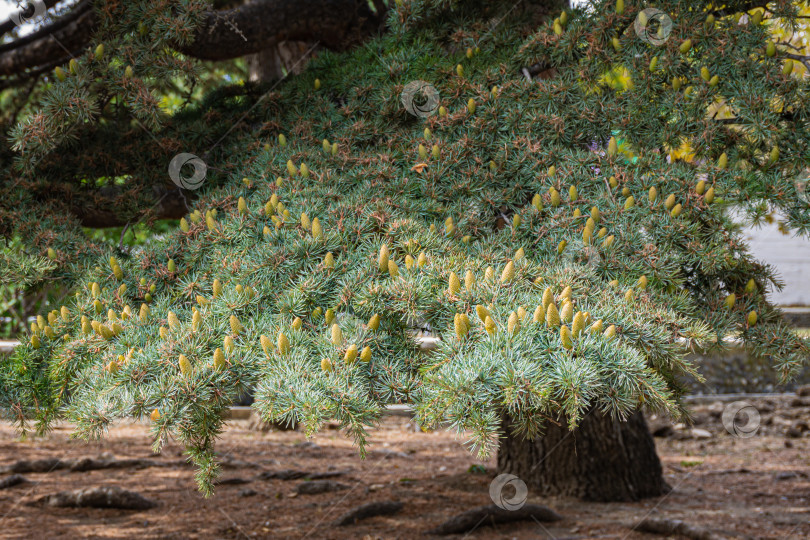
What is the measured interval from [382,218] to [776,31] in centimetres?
248

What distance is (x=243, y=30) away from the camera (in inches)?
185

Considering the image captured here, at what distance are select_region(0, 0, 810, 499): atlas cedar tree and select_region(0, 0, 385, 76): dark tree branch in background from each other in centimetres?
9

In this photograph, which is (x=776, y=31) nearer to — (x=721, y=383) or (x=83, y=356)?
(x=83, y=356)

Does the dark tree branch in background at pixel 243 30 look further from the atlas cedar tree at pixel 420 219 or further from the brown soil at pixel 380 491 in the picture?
the brown soil at pixel 380 491

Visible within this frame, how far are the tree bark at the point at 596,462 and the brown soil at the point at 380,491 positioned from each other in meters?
0.13

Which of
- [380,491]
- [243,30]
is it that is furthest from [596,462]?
[243,30]

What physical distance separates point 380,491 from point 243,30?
12.9 ft

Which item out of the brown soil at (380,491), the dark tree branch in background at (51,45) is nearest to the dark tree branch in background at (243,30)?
the dark tree branch in background at (51,45)

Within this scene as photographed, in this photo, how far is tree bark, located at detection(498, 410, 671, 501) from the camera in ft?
17.9

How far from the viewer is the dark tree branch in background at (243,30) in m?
4.19

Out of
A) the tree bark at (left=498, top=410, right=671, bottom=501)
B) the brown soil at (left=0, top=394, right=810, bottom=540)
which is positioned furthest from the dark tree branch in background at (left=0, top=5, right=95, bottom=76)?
the tree bark at (left=498, top=410, right=671, bottom=501)

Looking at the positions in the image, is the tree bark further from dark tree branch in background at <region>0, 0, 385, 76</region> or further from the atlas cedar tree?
dark tree branch in background at <region>0, 0, 385, 76</region>

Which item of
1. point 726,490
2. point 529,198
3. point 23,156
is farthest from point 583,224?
point 726,490

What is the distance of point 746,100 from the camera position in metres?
3.39
